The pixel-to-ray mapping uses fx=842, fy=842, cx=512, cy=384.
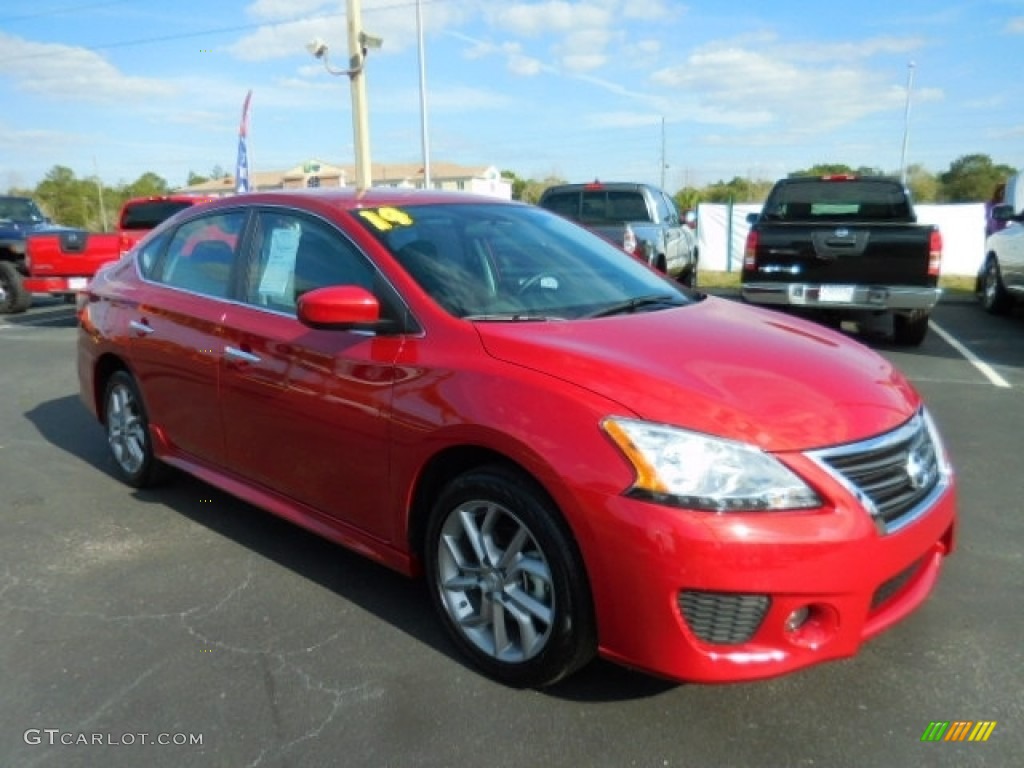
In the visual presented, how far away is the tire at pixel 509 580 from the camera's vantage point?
2508mm

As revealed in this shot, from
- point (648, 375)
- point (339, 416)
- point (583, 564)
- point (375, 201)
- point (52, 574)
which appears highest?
point (375, 201)

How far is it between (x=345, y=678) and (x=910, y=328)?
7801mm

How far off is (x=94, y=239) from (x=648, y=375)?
1121 centimetres

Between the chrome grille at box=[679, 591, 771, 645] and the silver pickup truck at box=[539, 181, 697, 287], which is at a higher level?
the silver pickup truck at box=[539, 181, 697, 287]

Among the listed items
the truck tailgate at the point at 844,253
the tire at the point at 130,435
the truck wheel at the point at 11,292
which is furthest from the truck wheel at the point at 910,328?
the truck wheel at the point at 11,292

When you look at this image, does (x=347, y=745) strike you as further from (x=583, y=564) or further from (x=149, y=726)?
(x=583, y=564)

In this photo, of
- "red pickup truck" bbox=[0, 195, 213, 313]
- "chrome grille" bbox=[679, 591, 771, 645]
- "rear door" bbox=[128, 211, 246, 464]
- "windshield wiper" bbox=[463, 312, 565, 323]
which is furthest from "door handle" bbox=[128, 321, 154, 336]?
"red pickup truck" bbox=[0, 195, 213, 313]

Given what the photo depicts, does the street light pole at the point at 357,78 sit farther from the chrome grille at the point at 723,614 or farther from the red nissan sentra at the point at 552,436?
the chrome grille at the point at 723,614

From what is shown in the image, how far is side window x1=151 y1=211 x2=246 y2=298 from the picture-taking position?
3.91 m

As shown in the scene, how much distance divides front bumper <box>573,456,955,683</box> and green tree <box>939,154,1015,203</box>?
53.6 meters

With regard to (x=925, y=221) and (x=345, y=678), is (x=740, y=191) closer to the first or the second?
(x=925, y=221)

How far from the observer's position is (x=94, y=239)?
11.7 meters

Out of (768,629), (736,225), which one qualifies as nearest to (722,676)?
(768,629)

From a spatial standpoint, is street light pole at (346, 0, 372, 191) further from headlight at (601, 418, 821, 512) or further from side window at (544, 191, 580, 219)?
headlight at (601, 418, 821, 512)
